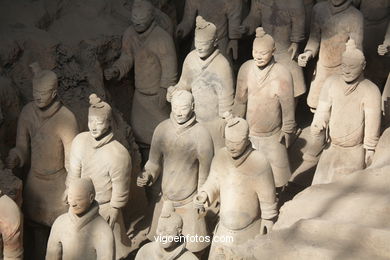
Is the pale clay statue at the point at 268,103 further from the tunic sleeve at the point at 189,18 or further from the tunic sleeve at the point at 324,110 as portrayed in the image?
the tunic sleeve at the point at 189,18

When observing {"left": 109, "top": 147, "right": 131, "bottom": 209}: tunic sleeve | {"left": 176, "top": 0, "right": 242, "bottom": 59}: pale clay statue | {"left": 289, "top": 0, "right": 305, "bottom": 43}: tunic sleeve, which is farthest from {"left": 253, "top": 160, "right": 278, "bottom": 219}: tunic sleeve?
{"left": 176, "top": 0, "right": 242, "bottom": 59}: pale clay statue

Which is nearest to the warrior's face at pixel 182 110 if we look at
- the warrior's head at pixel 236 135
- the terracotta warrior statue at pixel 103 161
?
Result: the terracotta warrior statue at pixel 103 161

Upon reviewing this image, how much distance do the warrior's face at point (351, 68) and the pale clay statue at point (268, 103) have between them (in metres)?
0.62

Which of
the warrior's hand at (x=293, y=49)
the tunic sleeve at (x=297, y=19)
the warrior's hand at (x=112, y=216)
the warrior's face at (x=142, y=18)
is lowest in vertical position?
the warrior's hand at (x=112, y=216)

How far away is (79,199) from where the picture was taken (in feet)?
18.9

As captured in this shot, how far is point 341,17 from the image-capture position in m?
8.17

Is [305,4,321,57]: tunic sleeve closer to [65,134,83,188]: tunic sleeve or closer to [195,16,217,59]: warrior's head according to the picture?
[195,16,217,59]: warrior's head

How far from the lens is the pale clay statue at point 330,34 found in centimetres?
Result: 813

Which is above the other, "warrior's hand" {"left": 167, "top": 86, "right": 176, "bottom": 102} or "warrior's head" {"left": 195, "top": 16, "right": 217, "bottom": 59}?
"warrior's head" {"left": 195, "top": 16, "right": 217, "bottom": 59}

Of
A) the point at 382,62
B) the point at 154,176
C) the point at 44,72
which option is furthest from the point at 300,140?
the point at 44,72

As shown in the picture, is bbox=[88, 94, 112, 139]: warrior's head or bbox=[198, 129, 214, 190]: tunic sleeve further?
bbox=[198, 129, 214, 190]: tunic sleeve

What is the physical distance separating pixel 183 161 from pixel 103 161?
0.61 meters

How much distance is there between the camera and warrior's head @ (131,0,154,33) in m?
7.91

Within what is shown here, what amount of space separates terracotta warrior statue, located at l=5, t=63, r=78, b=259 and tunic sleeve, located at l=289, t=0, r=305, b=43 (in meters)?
2.43
